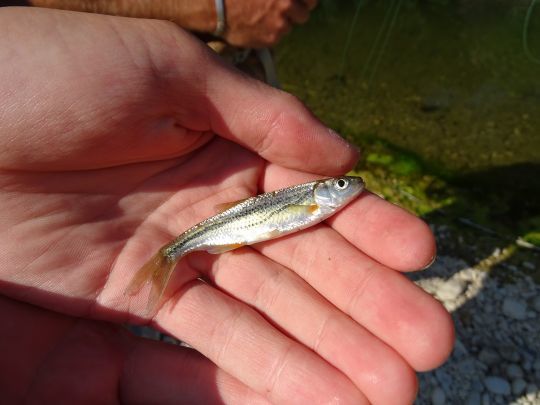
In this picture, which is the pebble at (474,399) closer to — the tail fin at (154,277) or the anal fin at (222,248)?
the anal fin at (222,248)

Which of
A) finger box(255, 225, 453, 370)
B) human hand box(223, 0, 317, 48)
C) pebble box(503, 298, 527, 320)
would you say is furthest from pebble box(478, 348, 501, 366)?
human hand box(223, 0, 317, 48)

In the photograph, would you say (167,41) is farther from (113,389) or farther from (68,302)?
(113,389)

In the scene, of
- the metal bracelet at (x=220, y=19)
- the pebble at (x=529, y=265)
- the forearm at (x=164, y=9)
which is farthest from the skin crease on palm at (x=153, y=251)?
the pebble at (x=529, y=265)

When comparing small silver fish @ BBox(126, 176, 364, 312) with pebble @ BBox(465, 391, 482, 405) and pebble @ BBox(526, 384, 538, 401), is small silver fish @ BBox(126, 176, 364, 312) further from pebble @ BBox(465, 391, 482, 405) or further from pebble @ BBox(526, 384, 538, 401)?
pebble @ BBox(526, 384, 538, 401)

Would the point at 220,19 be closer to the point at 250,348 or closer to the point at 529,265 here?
the point at 250,348

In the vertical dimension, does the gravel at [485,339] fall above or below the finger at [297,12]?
below

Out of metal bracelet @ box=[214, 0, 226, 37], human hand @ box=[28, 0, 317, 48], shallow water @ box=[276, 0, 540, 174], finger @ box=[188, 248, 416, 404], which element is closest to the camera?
finger @ box=[188, 248, 416, 404]

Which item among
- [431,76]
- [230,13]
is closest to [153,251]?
[230,13]
